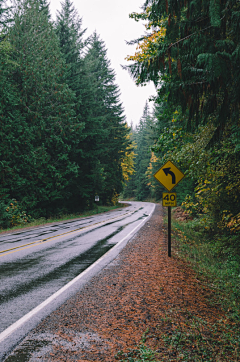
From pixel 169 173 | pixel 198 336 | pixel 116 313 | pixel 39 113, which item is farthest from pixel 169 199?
pixel 39 113

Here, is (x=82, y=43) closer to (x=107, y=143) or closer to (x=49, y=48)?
(x=49, y=48)

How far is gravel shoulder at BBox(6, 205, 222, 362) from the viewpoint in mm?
3334

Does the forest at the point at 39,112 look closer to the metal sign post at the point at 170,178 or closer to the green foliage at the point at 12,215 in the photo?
the green foliage at the point at 12,215

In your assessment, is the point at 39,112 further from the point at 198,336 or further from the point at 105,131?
the point at 198,336

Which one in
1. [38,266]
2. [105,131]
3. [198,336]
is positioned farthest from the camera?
[105,131]

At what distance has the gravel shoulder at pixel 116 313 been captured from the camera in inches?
131

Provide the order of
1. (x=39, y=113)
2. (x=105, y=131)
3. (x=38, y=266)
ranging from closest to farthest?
(x=38, y=266), (x=39, y=113), (x=105, y=131)

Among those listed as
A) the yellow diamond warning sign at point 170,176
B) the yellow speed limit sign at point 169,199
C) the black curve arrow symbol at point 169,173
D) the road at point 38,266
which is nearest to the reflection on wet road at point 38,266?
the road at point 38,266

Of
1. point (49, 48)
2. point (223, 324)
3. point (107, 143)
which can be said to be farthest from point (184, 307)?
point (107, 143)

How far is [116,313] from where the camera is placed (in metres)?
4.41

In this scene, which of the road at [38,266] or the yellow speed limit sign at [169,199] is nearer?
the road at [38,266]

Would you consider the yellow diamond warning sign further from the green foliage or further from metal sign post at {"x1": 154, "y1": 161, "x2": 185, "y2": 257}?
the green foliage

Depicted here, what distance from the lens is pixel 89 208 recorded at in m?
32.8

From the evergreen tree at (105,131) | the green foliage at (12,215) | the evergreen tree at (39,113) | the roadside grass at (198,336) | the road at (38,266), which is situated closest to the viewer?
the roadside grass at (198,336)
